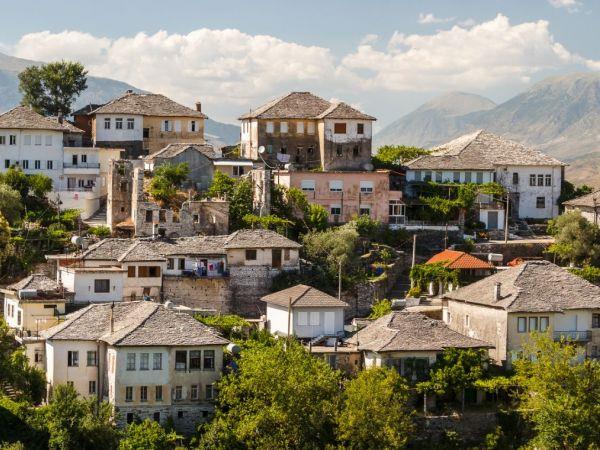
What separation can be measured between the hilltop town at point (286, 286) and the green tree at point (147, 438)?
12 centimetres

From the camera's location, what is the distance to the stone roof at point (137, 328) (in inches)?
2501

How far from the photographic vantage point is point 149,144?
9781cm

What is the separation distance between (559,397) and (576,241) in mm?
22964

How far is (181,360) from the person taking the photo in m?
63.8

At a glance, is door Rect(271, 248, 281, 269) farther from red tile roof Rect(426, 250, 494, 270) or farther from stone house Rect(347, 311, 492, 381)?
red tile roof Rect(426, 250, 494, 270)

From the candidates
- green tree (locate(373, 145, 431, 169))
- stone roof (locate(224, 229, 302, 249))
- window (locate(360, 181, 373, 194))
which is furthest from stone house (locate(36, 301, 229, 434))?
green tree (locate(373, 145, 431, 169))

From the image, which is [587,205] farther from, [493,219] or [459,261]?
[459,261]

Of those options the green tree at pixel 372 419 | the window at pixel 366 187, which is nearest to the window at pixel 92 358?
the green tree at pixel 372 419

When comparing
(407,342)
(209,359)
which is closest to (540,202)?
(407,342)

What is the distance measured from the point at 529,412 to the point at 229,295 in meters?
19.8

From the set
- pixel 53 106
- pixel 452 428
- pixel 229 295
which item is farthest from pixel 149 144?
pixel 452 428

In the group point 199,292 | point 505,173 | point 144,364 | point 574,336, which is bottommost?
point 144,364

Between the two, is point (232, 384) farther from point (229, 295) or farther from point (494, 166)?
point (494, 166)

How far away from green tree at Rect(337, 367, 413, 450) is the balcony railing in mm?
13209
